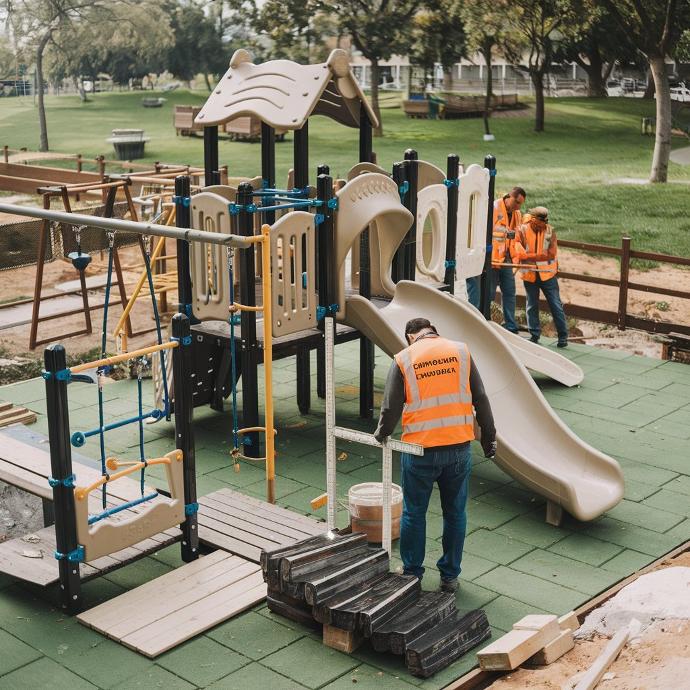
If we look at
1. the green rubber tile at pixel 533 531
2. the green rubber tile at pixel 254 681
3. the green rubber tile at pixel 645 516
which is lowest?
the green rubber tile at pixel 533 531

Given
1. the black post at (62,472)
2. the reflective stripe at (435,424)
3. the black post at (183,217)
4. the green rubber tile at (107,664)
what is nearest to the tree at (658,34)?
the black post at (183,217)

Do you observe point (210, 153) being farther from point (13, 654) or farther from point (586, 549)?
point (13, 654)

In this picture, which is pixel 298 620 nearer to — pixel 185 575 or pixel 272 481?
pixel 185 575

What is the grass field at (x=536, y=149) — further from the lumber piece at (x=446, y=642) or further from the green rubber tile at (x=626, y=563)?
the lumber piece at (x=446, y=642)

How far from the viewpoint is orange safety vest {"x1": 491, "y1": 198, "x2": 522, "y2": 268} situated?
44.4 ft

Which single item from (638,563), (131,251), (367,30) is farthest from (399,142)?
(638,563)

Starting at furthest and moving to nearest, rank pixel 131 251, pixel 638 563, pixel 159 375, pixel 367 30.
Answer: pixel 367 30 → pixel 131 251 → pixel 159 375 → pixel 638 563

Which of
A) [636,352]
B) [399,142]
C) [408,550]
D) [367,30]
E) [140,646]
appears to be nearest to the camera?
[140,646]

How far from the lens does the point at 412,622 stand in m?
6.33

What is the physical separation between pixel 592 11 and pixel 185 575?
3082 centimetres

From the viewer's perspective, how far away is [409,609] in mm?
6473

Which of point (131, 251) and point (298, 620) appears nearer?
point (298, 620)

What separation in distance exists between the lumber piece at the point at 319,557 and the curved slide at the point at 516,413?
2.06m

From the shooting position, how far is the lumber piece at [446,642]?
614cm
